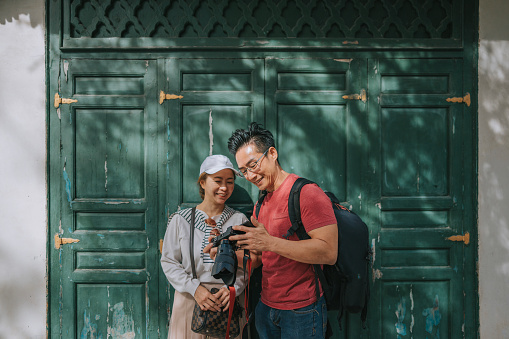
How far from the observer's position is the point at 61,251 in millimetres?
3393

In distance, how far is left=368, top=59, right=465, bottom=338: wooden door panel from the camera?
3438 mm

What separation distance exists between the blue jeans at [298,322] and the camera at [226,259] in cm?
40

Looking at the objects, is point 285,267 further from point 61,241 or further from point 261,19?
point 261,19

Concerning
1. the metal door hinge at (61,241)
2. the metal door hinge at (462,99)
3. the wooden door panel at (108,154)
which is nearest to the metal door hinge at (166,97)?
the wooden door panel at (108,154)

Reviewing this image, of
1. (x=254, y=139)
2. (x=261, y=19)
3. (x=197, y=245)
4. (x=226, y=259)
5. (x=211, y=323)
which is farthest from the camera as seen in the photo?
(x=261, y=19)

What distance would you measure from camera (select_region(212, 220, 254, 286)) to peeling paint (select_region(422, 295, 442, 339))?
2109mm

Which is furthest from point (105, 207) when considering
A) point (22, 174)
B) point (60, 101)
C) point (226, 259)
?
point (226, 259)

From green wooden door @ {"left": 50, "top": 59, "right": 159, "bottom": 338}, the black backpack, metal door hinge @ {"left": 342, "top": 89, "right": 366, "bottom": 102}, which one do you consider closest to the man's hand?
the black backpack

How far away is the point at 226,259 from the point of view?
2.21 metres

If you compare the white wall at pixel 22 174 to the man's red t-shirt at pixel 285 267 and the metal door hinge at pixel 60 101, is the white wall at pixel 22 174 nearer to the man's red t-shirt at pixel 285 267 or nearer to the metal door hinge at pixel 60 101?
the metal door hinge at pixel 60 101

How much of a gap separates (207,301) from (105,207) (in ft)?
4.51

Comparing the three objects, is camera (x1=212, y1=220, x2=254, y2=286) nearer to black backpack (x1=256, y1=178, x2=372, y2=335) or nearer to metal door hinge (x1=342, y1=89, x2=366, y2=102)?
black backpack (x1=256, y1=178, x2=372, y2=335)

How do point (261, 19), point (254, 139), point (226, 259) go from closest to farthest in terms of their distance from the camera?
point (226, 259) < point (254, 139) < point (261, 19)

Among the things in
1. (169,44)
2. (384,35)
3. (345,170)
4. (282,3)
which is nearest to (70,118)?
(169,44)
